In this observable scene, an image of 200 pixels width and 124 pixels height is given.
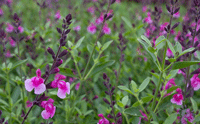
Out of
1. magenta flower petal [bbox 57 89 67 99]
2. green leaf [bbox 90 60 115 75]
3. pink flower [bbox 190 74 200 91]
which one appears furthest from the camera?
green leaf [bbox 90 60 115 75]

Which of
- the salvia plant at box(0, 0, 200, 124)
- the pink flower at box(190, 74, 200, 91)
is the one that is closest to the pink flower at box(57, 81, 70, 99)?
the salvia plant at box(0, 0, 200, 124)

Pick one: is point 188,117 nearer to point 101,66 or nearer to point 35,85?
point 101,66

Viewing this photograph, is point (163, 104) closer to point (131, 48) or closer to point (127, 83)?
point (127, 83)

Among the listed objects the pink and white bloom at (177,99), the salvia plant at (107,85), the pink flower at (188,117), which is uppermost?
the salvia plant at (107,85)

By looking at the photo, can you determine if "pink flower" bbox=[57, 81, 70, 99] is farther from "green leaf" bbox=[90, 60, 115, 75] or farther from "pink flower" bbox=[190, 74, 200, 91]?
"pink flower" bbox=[190, 74, 200, 91]

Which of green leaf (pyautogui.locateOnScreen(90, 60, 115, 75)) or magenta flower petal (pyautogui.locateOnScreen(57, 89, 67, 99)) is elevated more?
green leaf (pyautogui.locateOnScreen(90, 60, 115, 75))

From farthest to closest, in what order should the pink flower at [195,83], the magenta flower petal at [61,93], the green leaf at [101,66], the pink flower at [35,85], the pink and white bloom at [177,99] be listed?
the green leaf at [101,66] < the pink flower at [195,83] < the pink and white bloom at [177,99] < the magenta flower petal at [61,93] < the pink flower at [35,85]

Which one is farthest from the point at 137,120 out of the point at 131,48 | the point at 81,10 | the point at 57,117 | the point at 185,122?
the point at 81,10

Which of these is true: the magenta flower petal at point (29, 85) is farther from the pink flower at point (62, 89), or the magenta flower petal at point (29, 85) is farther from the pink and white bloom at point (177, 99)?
the pink and white bloom at point (177, 99)

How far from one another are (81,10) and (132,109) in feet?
15.2

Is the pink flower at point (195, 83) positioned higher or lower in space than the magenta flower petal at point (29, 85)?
lower

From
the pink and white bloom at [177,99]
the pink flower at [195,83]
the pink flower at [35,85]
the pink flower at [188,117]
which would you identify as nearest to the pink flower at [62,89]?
the pink flower at [35,85]

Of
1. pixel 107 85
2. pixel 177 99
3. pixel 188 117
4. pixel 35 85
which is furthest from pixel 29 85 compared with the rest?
pixel 188 117

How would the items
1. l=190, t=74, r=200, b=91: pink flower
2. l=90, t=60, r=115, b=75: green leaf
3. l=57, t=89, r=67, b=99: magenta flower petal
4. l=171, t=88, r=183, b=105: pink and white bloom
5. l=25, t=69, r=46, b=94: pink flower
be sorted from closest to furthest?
l=25, t=69, r=46, b=94: pink flower < l=57, t=89, r=67, b=99: magenta flower petal < l=171, t=88, r=183, b=105: pink and white bloom < l=190, t=74, r=200, b=91: pink flower < l=90, t=60, r=115, b=75: green leaf
